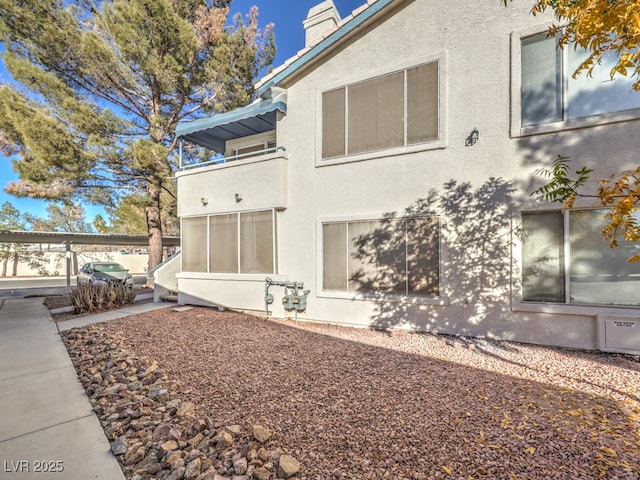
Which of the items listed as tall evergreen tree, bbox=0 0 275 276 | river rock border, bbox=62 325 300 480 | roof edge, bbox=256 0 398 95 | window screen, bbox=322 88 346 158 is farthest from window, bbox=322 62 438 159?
tall evergreen tree, bbox=0 0 275 276

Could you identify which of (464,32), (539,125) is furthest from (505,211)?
(464,32)

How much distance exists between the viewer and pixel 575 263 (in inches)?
235

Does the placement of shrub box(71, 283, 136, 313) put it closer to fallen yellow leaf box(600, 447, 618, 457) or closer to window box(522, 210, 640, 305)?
window box(522, 210, 640, 305)

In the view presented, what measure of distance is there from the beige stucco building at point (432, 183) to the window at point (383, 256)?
0.03m

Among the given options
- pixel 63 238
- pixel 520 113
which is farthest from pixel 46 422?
pixel 63 238

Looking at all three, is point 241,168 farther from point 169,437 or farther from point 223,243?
point 169,437

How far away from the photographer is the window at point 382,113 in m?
7.28

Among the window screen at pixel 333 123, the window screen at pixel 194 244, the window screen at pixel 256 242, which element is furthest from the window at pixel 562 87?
the window screen at pixel 194 244

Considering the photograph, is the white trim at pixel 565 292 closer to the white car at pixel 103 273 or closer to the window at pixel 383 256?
the window at pixel 383 256

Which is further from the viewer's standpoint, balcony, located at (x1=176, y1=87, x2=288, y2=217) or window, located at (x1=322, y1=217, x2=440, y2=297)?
balcony, located at (x1=176, y1=87, x2=288, y2=217)

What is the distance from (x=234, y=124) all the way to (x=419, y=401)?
31.3 feet

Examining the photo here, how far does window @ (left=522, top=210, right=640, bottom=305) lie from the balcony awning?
7085mm

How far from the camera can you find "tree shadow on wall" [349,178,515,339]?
6488 millimetres

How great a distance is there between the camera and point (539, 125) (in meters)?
6.23
